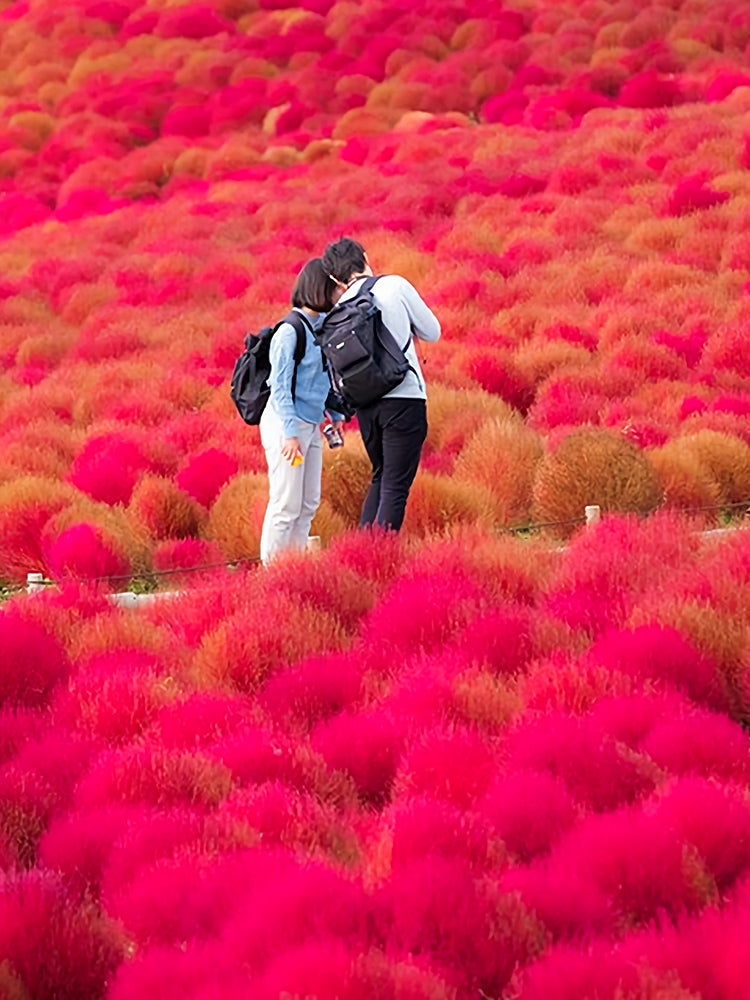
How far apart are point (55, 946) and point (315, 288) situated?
4322 millimetres

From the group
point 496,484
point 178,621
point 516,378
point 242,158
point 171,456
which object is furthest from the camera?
point 242,158

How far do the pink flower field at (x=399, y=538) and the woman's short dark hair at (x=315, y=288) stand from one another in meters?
1.23

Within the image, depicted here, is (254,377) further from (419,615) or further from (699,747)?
(699,747)

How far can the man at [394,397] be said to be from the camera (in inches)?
283

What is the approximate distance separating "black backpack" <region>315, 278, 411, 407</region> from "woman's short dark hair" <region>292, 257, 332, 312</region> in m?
0.20

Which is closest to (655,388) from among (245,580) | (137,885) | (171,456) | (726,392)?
(726,392)

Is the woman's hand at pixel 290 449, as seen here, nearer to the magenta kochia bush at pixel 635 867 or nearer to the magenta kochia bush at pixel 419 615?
the magenta kochia bush at pixel 419 615

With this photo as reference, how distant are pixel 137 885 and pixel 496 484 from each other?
6.28 meters

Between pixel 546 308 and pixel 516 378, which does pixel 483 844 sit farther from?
pixel 546 308

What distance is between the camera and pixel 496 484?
9883 mm

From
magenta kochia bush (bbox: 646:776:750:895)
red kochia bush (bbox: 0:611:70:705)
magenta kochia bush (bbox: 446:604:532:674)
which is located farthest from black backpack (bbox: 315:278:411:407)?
magenta kochia bush (bbox: 646:776:750:895)

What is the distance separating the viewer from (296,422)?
745cm

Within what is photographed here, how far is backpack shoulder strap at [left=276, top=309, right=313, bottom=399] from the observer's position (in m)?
7.42

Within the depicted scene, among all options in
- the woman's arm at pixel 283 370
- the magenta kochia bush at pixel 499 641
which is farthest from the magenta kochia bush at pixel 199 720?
the woman's arm at pixel 283 370
